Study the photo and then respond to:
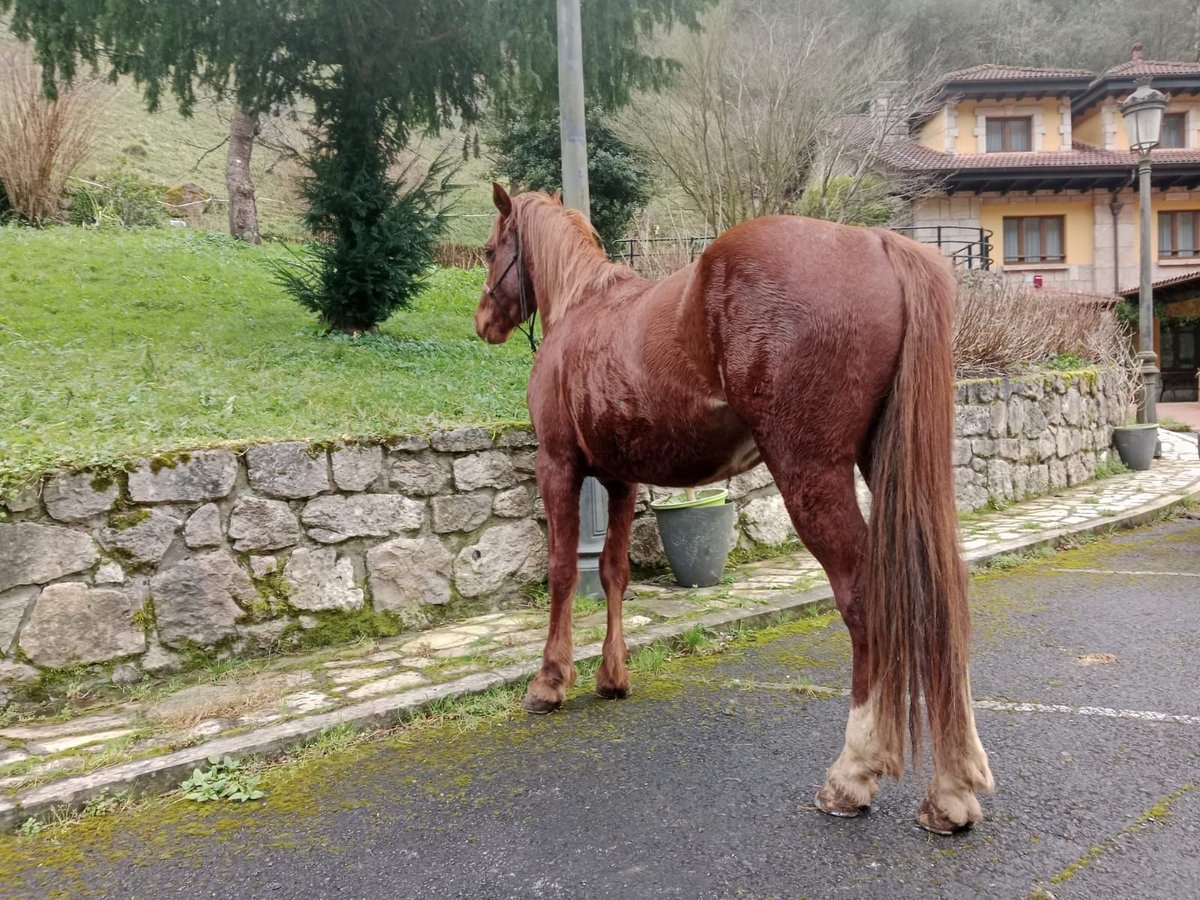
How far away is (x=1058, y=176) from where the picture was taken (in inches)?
1057

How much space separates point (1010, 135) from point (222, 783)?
107 feet

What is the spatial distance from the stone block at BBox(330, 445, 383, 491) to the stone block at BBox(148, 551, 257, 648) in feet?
2.37

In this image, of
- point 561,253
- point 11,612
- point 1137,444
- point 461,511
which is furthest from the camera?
point 1137,444

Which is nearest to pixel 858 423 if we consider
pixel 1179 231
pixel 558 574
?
pixel 558 574

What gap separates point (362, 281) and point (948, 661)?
24.0ft

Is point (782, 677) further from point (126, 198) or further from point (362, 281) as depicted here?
point (126, 198)

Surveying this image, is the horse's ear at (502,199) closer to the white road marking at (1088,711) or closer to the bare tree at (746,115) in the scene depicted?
the white road marking at (1088,711)

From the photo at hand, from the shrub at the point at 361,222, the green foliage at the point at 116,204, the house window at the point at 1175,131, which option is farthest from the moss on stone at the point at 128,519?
the house window at the point at 1175,131

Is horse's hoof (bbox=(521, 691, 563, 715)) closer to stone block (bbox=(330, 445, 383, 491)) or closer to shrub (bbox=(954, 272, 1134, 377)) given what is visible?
stone block (bbox=(330, 445, 383, 491))

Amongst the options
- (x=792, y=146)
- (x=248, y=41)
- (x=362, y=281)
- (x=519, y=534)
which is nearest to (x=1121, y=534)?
(x=519, y=534)

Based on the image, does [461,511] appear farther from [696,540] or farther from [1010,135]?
[1010,135]

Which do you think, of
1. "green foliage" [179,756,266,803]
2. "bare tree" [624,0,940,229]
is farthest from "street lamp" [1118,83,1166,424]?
"green foliage" [179,756,266,803]

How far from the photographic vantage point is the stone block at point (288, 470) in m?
4.29

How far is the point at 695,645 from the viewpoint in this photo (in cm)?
445
